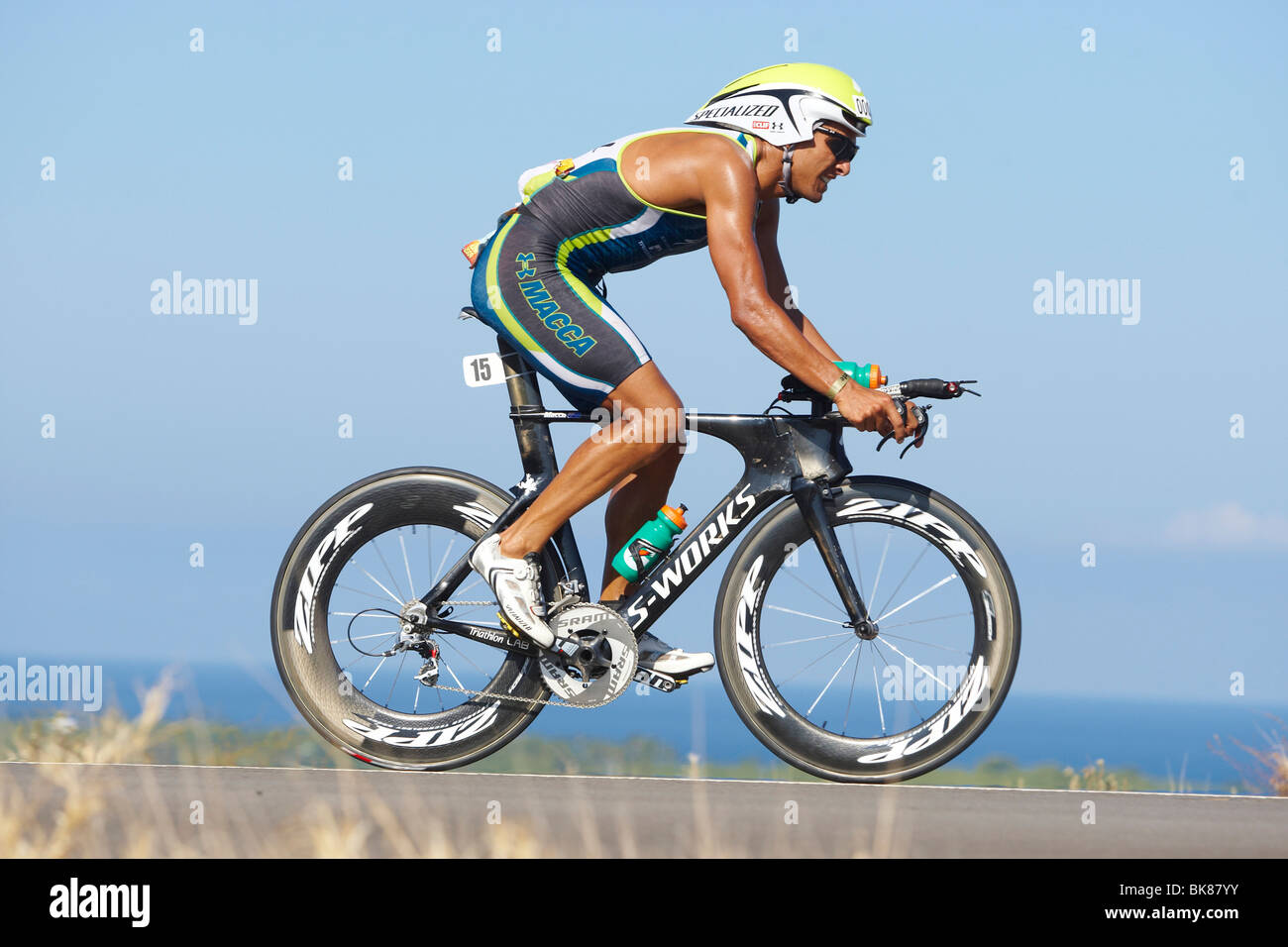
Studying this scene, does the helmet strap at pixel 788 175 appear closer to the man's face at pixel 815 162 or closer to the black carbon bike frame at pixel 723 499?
the man's face at pixel 815 162

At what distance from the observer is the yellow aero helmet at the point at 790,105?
15.1ft

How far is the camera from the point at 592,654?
4.70 metres

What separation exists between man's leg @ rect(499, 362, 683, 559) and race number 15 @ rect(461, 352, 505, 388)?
0.45m

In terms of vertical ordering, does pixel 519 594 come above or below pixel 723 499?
below

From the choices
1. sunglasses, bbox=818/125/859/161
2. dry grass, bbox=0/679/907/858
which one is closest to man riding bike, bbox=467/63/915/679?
sunglasses, bbox=818/125/859/161

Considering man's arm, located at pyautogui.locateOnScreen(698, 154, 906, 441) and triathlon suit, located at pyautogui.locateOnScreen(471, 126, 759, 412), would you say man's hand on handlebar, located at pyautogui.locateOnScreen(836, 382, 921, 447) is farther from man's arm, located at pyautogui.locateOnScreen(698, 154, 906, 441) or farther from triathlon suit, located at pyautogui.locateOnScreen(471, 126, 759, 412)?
triathlon suit, located at pyautogui.locateOnScreen(471, 126, 759, 412)

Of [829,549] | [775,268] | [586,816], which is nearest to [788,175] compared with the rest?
[775,268]

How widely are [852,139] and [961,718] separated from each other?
7.36ft

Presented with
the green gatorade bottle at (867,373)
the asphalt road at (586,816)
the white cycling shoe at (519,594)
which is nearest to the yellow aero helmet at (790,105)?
the green gatorade bottle at (867,373)

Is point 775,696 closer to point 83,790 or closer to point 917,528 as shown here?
point 917,528

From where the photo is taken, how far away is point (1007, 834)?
3924 mm

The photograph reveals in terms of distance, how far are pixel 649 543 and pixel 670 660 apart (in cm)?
46

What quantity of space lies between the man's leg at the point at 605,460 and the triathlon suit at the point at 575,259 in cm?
9

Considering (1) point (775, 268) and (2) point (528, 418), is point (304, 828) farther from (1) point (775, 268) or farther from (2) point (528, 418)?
(1) point (775, 268)
